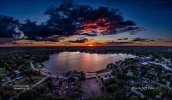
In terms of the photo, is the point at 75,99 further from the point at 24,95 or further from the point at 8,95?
the point at 8,95

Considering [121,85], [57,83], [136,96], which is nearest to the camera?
[136,96]

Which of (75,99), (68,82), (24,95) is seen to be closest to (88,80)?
(68,82)

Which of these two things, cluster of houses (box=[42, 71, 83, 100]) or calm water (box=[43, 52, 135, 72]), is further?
calm water (box=[43, 52, 135, 72])

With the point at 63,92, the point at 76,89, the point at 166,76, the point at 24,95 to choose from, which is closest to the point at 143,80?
the point at 166,76

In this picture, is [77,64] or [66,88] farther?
[77,64]

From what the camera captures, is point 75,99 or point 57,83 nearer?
point 75,99

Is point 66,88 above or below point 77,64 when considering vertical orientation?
above

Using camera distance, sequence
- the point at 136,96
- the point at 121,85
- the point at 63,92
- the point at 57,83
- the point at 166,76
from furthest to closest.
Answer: the point at 166,76, the point at 57,83, the point at 121,85, the point at 63,92, the point at 136,96

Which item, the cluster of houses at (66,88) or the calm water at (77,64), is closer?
the cluster of houses at (66,88)

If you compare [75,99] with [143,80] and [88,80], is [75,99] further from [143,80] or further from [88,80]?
[143,80]

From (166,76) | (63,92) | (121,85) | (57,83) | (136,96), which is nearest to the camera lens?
(136,96)
